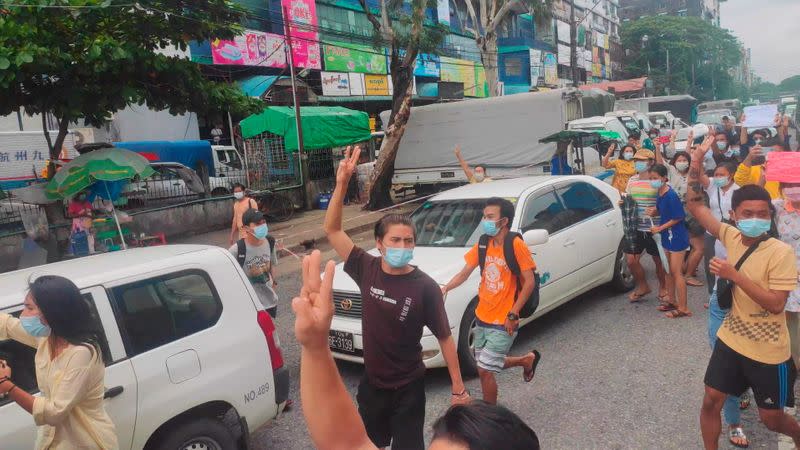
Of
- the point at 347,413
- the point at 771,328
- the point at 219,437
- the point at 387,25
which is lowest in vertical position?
the point at 219,437

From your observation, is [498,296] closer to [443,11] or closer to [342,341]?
[342,341]

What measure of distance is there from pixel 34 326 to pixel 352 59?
24.8 meters

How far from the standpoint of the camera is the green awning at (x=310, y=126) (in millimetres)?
16344

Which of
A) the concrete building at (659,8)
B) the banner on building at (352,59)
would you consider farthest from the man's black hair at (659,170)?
the concrete building at (659,8)

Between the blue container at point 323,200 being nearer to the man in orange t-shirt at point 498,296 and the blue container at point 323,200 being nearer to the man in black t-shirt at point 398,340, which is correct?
the man in orange t-shirt at point 498,296

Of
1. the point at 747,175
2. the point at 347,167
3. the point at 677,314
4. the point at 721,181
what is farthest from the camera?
the point at 747,175

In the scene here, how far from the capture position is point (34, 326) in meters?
2.61

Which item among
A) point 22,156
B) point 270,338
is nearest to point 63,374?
point 270,338

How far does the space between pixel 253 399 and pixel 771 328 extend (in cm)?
281

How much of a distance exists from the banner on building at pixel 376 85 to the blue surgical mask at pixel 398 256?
24.6 metres

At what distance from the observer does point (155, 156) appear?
17750 mm

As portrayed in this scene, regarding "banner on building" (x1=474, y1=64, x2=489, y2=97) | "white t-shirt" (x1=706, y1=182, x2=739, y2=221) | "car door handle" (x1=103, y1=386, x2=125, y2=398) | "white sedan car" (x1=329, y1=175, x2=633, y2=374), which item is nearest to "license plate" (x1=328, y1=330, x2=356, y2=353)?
"white sedan car" (x1=329, y1=175, x2=633, y2=374)

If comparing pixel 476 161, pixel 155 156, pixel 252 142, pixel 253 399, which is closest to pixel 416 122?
pixel 476 161

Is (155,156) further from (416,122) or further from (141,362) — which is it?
(141,362)
